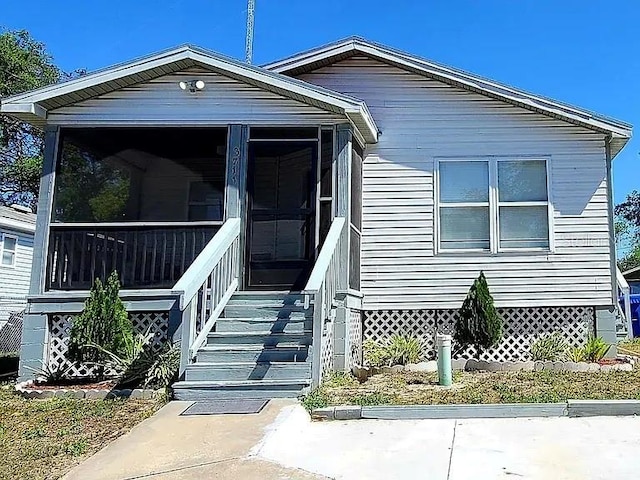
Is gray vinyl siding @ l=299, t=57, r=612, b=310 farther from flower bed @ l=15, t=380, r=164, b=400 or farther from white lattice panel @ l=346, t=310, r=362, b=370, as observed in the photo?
flower bed @ l=15, t=380, r=164, b=400

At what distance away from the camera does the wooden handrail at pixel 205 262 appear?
618cm

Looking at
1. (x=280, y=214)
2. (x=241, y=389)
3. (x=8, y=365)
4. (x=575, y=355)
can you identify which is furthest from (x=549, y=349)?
(x=8, y=365)

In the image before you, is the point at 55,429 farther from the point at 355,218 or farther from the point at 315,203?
the point at 355,218

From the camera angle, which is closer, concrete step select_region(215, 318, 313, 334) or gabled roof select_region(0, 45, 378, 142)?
concrete step select_region(215, 318, 313, 334)

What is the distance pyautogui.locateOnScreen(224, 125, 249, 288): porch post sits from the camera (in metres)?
8.21

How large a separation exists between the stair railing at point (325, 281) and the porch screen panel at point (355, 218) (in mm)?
496

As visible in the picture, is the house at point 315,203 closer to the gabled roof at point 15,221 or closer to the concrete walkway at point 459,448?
the concrete walkway at point 459,448

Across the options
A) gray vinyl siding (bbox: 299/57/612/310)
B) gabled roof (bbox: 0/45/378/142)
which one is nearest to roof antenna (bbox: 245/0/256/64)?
gray vinyl siding (bbox: 299/57/612/310)

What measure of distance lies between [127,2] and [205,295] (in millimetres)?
15683

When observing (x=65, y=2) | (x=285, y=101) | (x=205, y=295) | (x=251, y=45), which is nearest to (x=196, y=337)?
(x=205, y=295)

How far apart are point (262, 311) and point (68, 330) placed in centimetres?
265

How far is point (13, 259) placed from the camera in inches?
697

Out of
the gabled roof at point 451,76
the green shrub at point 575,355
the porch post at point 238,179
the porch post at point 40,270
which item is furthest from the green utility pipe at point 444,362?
the porch post at point 40,270

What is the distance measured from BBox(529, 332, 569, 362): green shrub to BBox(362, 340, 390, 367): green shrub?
2.19 metres
